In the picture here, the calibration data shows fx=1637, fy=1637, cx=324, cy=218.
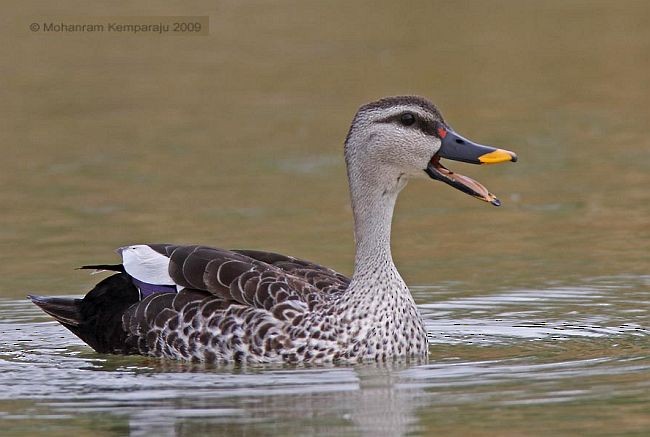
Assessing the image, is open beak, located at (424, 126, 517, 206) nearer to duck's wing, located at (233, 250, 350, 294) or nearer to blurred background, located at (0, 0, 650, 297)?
duck's wing, located at (233, 250, 350, 294)

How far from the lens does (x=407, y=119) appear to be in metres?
11.9

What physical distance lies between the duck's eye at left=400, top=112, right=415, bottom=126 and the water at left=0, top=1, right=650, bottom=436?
171cm

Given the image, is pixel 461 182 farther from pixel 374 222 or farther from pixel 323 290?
pixel 323 290

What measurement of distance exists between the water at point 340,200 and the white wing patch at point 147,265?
64 cm

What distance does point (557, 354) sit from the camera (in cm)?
1166

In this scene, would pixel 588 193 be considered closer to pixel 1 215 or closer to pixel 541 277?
pixel 541 277

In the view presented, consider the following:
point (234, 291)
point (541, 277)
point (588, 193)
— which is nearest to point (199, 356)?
point (234, 291)

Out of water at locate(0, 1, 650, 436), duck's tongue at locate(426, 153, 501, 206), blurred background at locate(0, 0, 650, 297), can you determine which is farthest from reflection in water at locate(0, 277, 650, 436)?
blurred background at locate(0, 0, 650, 297)

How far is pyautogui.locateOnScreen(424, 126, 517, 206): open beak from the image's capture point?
11.6 meters

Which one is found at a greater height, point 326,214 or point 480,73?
point 480,73

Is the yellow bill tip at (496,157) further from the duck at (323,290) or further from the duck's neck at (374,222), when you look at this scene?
the duck's neck at (374,222)

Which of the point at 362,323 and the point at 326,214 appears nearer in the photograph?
the point at 362,323

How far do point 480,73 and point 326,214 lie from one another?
326 inches

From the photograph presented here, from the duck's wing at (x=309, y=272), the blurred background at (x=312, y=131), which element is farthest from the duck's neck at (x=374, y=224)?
the blurred background at (x=312, y=131)
